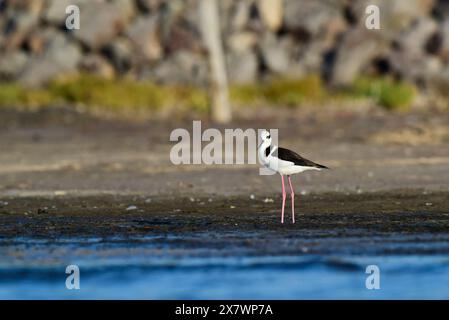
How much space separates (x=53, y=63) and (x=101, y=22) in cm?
362

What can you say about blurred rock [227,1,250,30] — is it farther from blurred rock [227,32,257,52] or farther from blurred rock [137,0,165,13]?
blurred rock [137,0,165,13]

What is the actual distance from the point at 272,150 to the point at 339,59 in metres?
21.4

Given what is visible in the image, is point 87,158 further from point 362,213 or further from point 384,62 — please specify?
point 384,62

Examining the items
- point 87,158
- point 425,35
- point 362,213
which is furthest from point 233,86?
point 362,213

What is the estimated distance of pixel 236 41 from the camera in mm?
36531

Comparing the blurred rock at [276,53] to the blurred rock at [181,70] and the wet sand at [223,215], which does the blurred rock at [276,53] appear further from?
the wet sand at [223,215]

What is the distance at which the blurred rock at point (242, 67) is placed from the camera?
3384 centimetres

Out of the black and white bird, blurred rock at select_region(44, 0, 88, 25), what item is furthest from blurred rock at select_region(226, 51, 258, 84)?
the black and white bird

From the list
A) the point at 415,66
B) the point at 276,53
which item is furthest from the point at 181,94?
the point at 276,53

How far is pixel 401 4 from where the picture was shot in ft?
122

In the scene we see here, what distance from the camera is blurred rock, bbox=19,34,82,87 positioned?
33.2 meters

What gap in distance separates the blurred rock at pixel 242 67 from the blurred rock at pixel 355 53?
2424 mm

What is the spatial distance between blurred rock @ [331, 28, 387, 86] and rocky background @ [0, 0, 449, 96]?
0.03 m

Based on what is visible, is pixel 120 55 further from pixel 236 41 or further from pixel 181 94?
pixel 181 94
